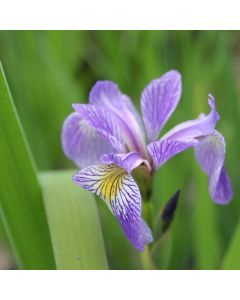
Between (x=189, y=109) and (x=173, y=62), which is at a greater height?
(x=173, y=62)

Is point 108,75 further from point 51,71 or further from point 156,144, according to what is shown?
point 156,144

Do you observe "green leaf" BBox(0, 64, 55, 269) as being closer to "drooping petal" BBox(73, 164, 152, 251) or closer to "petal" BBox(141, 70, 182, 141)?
"drooping petal" BBox(73, 164, 152, 251)

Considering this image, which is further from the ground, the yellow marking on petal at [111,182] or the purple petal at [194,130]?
the purple petal at [194,130]

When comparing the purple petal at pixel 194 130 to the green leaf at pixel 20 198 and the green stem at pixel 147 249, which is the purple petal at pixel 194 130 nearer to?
the green stem at pixel 147 249

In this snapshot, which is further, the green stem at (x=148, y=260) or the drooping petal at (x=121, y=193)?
the green stem at (x=148, y=260)

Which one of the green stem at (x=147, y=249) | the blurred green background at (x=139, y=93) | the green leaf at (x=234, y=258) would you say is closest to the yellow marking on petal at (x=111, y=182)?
the green stem at (x=147, y=249)

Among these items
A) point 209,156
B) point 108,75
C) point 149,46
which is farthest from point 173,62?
point 209,156

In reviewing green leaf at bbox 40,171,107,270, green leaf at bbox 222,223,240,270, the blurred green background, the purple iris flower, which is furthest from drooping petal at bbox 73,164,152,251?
the blurred green background

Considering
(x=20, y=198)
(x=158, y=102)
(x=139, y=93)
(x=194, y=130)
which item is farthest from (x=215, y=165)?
(x=139, y=93)
